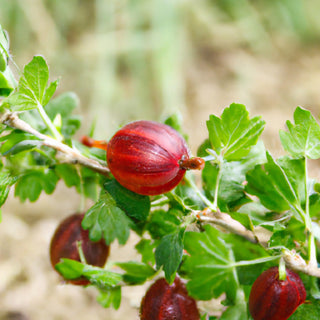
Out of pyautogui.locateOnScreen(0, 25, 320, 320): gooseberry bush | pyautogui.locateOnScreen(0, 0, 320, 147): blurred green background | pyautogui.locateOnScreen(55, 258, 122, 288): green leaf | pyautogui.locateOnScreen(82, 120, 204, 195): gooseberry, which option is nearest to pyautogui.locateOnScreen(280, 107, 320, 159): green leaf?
pyautogui.locateOnScreen(0, 25, 320, 320): gooseberry bush

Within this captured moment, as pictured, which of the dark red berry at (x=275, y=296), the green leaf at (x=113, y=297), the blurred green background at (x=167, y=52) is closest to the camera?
the dark red berry at (x=275, y=296)

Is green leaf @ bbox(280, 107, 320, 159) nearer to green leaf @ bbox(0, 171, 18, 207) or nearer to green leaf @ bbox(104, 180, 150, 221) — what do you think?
green leaf @ bbox(104, 180, 150, 221)

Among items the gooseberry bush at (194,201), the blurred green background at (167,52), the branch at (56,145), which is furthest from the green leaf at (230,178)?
the blurred green background at (167,52)

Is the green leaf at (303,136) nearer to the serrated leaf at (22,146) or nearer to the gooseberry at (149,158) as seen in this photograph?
the gooseberry at (149,158)

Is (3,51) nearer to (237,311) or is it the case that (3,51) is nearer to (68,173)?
(68,173)

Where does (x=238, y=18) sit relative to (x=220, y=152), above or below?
below

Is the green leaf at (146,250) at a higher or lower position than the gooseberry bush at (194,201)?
lower

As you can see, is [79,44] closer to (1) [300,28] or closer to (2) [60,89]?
(2) [60,89]

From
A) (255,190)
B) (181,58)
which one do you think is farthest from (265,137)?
(255,190)
